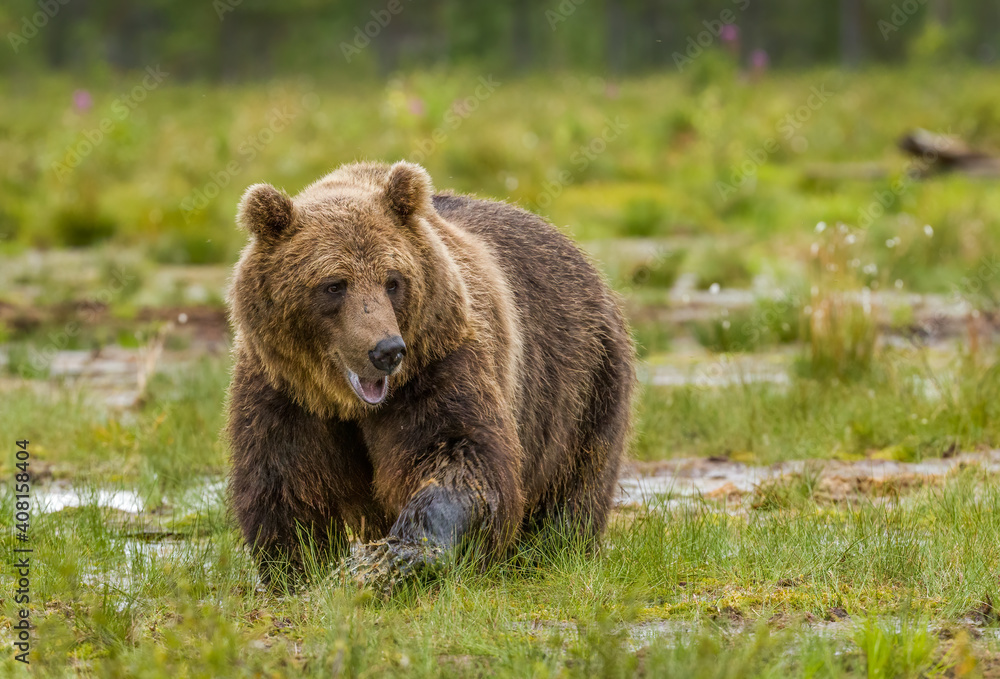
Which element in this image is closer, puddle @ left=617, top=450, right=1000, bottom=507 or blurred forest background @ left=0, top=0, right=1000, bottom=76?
puddle @ left=617, top=450, right=1000, bottom=507

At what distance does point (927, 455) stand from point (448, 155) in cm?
1227

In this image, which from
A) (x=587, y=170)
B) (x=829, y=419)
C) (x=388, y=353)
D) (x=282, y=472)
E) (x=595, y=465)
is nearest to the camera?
(x=388, y=353)

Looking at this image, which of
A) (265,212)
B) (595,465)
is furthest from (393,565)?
(595,465)

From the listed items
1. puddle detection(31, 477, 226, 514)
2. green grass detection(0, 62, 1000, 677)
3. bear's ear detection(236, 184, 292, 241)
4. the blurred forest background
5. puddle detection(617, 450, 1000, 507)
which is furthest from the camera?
the blurred forest background

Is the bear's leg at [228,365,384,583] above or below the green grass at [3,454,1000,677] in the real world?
above

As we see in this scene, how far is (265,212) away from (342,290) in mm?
391

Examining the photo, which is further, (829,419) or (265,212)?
(829,419)

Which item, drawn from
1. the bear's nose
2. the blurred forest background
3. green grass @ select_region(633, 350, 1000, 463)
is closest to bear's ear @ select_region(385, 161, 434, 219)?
the bear's nose

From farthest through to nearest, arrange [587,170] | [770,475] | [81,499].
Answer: [587,170]
[770,475]
[81,499]

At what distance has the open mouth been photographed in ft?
13.6

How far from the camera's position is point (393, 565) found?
417cm

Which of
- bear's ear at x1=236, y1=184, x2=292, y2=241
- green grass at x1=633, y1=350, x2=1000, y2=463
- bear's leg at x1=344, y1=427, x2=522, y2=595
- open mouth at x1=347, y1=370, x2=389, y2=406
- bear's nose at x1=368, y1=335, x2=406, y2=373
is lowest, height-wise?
green grass at x1=633, y1=350, x2=1000, y2=463

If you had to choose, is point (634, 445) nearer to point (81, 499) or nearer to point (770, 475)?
point (770, 475)

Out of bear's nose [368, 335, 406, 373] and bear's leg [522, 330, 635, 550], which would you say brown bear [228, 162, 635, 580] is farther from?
bear's leg [522, 330, 635, 550]
